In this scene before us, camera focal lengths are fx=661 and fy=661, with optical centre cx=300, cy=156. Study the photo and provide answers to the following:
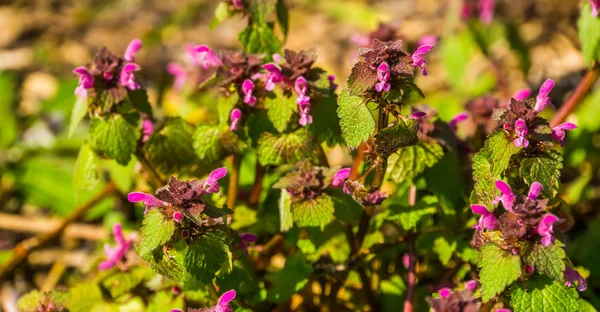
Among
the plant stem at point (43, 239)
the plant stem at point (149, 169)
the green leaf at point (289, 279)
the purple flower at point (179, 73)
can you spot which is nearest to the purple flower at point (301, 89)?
the green leaf at point (289, 279)

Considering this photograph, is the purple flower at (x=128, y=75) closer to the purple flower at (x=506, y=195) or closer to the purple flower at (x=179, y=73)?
the purple flower at (x=506, y=195)

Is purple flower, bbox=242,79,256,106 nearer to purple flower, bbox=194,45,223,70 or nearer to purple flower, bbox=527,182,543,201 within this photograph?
purple flower, bbox=194,45,223,70

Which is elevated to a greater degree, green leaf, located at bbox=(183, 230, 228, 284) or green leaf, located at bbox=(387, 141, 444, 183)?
green leaf, located at bbox=(387, 141, 444, 183)

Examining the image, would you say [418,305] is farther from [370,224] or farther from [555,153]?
[555,153]

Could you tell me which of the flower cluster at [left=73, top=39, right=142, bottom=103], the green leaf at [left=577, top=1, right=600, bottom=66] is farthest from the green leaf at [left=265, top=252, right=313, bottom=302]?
the green leaf at [left=577, top=1, right=600, bottom=66]

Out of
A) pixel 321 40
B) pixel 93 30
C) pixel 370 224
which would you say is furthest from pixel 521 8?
pixel 93 30

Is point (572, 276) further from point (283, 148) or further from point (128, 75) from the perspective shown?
point (128, 75)
